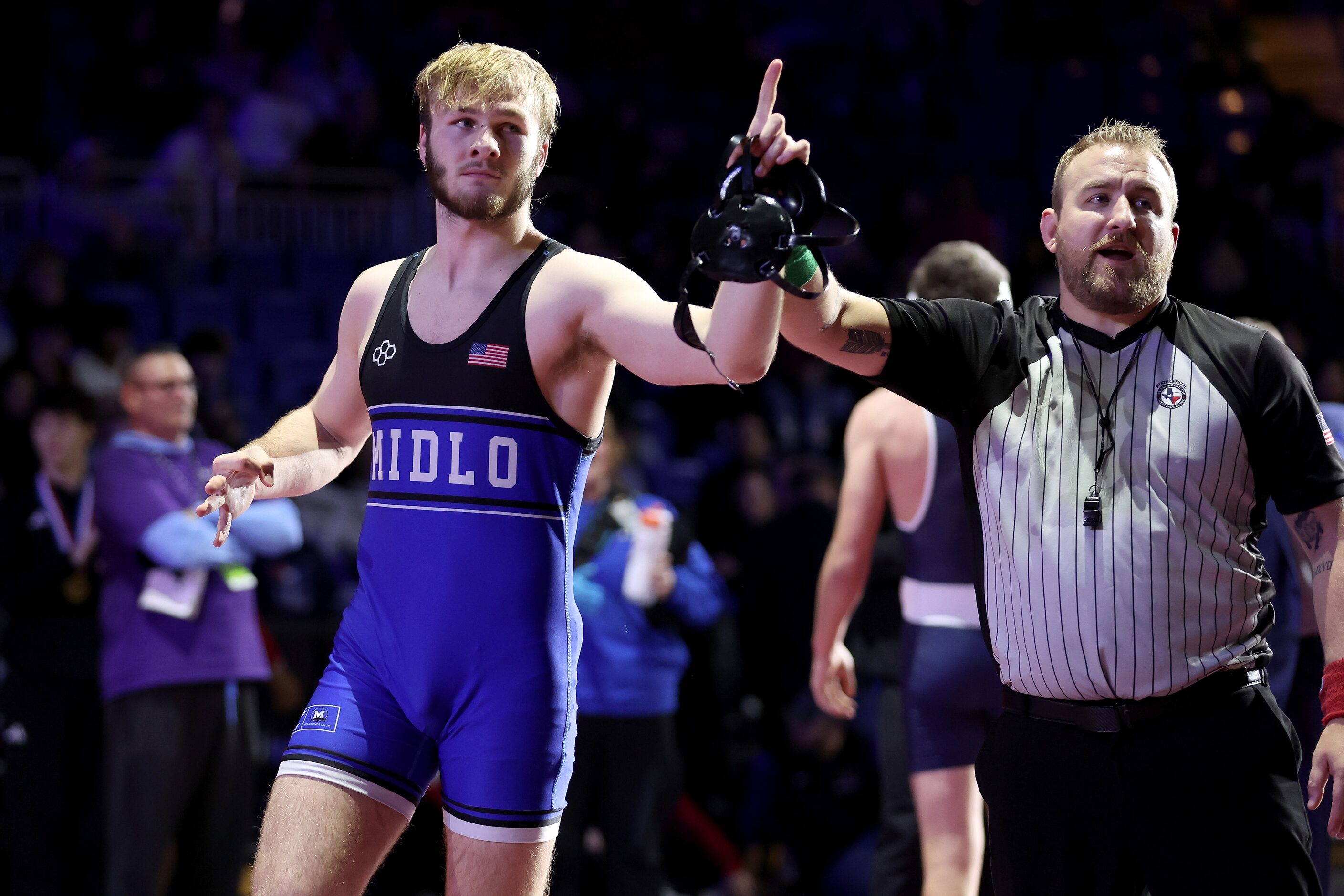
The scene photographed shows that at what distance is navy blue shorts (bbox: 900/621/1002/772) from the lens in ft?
13.4

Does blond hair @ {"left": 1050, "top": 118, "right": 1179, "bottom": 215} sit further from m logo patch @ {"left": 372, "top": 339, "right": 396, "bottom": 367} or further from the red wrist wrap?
m logo patch @ {"left": 372, "top": 339, "right": 396, "bottom": 367}

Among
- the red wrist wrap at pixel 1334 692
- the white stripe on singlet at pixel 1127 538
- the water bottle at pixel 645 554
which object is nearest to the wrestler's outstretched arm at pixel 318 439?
the white stripe on singlet at pixel 1127 538

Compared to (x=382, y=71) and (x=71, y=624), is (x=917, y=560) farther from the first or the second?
(x=382, y=71)

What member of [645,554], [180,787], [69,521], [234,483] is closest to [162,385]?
[69,521]

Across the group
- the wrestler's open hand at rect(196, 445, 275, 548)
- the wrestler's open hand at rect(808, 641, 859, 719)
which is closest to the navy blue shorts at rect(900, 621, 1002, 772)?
the wrestler's open hand at rect(808, 641, 859, 719)

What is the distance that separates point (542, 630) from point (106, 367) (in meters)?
6.44

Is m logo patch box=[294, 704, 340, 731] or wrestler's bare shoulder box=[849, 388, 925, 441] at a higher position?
wrestler's bare shoulder box=[849, 388, 925, 441]

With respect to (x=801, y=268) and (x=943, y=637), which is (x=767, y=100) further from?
(x=943, y=637)

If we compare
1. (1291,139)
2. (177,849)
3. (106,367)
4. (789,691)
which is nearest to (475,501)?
(177,849)

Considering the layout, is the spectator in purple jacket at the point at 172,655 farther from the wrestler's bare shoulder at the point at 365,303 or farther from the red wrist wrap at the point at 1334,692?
the red wrist wrap at the point at 1334,692

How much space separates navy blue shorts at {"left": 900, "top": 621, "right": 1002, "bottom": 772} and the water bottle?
1468mm

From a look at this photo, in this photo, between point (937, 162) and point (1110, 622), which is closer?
point (1110, 622)

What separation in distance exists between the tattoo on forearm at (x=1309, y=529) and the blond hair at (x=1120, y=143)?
617mm

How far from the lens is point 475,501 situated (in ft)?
8.91
